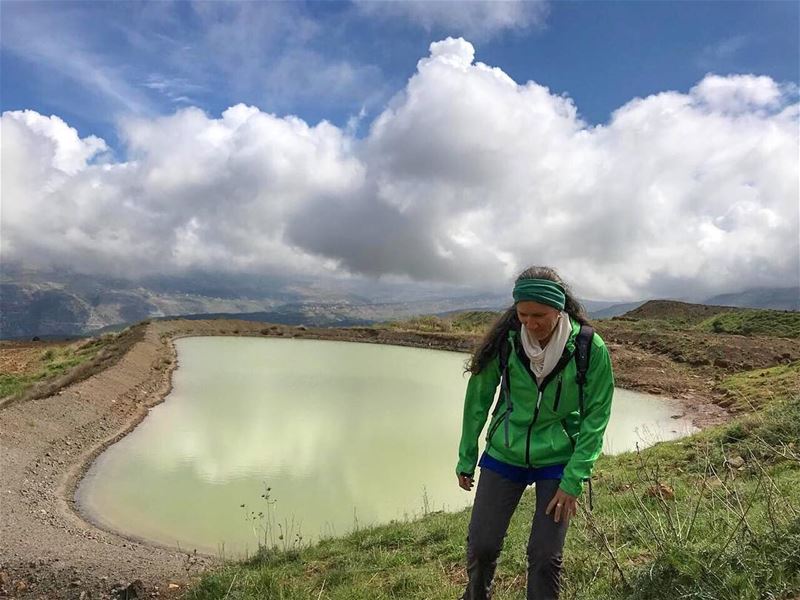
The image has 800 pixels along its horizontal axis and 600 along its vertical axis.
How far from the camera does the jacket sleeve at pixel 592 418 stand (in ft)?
8.66

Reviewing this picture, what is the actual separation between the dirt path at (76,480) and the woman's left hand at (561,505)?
13.1 feet

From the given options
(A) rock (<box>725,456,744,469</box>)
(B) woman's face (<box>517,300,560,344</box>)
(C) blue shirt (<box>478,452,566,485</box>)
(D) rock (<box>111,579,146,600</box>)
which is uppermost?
(B) woman's face (<box>517,300,560,344</box>)

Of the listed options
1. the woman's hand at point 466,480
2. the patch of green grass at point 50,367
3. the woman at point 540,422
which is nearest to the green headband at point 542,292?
the woman at point 540,422

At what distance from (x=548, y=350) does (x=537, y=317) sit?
18 centimetres

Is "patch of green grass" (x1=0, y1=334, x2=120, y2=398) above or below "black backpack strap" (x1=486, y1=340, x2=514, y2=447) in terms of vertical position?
below

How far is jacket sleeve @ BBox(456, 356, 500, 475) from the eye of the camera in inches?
119

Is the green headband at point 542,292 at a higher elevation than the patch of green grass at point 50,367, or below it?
higher

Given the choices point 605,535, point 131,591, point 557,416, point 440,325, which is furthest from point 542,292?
point 440,325

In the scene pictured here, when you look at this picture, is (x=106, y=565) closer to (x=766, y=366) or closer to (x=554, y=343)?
(x=554, y=343)

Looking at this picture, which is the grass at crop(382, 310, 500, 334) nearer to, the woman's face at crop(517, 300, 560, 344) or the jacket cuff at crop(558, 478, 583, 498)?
the woman's face at crop(517, 300, 560, 344)

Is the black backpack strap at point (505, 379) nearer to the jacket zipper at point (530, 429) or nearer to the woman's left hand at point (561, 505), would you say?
the jacket zipper at point (530, 429)

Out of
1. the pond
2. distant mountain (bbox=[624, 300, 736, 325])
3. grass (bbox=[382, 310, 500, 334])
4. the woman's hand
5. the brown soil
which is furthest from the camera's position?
distant mountain (bbox=[624, 300, 736, 325])

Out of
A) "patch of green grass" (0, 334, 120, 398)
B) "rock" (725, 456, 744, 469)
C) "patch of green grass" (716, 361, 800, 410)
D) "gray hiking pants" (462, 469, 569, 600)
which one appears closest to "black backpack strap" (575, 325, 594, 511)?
"gray hiking pants" (462, 469, 569, 600)

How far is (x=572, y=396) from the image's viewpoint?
108 inches
